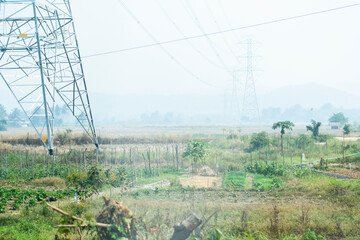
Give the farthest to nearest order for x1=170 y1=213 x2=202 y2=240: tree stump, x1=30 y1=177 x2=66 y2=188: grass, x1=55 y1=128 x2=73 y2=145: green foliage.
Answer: x1=55 y1=128 x2=73 y2=145: green foliage
x1=30 y1=177 x2=66 y2=188: grass
x1=170 y1=213 x2=202 y2=240: tree stump

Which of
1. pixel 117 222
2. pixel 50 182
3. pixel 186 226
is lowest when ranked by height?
pixel 50 182

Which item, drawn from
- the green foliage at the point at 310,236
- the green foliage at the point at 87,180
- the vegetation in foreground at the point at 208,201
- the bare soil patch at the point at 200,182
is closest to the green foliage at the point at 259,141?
the vegetation in foreground at the point at 208,201

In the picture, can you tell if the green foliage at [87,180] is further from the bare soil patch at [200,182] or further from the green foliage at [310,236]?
the green foliage at [310,236]

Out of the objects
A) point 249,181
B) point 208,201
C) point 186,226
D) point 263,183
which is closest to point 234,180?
point 249,181

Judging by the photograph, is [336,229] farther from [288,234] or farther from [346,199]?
[346,199]

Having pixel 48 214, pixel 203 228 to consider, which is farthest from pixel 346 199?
pixel 48 214

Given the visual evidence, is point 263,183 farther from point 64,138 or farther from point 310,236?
point 64,138

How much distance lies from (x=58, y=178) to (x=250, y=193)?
368 inches

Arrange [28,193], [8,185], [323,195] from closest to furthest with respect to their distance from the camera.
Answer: [323,195]
[28,193]
[8,185]

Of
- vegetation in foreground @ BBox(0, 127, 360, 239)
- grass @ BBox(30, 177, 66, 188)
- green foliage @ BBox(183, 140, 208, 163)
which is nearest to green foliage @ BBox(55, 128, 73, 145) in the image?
vegetation in foreground @ BBox(0, 127, 360, 239)

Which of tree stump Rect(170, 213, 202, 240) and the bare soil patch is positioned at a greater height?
tree stump Rect(170, 213, 202, 240)

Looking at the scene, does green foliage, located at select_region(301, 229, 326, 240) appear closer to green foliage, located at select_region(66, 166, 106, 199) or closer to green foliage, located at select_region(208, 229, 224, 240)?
green foliage, located at select_region(208, 229, 224, 240)

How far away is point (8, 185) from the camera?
55.2 feet

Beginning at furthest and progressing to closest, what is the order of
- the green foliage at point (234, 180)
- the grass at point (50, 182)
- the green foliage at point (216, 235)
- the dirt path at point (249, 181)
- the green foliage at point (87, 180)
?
1. the grass at point (50, 182)
2. the green foliage at point (234, 180)
3. the dirt path at point (249, 181)
4. the green foliage at point (87, 180)
5. the green foliage at point (216, 235)
